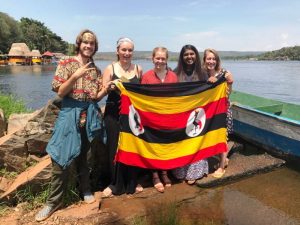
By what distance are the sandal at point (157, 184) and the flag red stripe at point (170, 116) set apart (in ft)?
2.60

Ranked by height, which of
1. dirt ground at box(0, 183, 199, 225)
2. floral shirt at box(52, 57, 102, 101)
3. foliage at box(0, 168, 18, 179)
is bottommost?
dirt ground at box(0, 183, 199, 225)

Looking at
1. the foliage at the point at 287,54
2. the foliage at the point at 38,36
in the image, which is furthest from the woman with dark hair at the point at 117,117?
the foliage at the point at 287,54

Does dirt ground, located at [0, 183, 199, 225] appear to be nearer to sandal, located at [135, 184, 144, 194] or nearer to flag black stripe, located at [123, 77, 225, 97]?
sandal, located at [135, 184, 144, 194]

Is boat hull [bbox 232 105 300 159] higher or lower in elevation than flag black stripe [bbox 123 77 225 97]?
lower

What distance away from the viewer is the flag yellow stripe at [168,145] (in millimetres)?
5039

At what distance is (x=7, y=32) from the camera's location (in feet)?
208

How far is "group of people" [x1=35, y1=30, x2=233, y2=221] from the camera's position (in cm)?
431

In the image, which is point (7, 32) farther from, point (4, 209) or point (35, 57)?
point (4, 209)

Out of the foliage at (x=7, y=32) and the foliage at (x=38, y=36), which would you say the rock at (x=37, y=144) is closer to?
the foliage at (x=7, y=32)

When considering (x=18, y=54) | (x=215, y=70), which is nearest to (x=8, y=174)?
(x=215, y=70)

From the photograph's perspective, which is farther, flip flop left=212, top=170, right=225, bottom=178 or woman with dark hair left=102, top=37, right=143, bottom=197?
flip flop left=212, top=170, right=225, bottom=178

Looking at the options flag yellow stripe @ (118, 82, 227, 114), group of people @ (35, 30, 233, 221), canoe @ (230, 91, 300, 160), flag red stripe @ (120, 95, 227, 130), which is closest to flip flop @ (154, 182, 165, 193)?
group of people @ (35, 30, 233, 221)

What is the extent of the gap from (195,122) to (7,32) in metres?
65.6

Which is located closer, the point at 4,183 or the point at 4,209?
the point at 4,209
